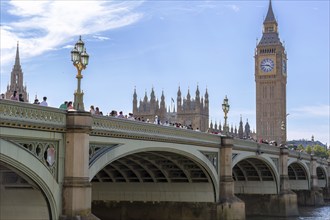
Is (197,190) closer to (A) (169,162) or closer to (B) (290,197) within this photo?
(A) (169,162)

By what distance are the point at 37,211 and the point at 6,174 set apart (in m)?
2.28

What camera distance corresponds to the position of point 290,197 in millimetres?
49438

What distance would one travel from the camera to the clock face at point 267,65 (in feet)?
482

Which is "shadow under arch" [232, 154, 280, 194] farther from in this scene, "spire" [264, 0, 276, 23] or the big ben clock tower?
"spire" [264, 0, 276, 23]

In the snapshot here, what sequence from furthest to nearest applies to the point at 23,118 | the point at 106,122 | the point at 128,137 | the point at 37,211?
the point at 128,137
the point at 106,122
the point at 37,211
the point at 23,118

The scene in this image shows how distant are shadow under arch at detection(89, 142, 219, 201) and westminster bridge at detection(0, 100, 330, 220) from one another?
0.04m

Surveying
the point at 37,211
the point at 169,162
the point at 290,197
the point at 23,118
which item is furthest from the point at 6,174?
the point at 290,197

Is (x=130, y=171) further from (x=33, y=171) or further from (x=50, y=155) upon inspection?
(x=33, y=171)

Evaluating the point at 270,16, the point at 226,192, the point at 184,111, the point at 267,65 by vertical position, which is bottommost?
the point at 226,192

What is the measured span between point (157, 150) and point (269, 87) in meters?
123

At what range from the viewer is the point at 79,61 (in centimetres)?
1939

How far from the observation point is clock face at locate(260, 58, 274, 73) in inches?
5782

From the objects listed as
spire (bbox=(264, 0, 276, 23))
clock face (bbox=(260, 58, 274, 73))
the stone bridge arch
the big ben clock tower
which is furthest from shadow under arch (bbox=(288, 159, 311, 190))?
spire (bbox=(264, 0, 276, 23))

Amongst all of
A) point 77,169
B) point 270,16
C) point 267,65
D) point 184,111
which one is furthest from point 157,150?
point 270,16
